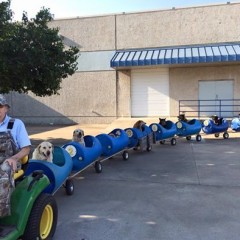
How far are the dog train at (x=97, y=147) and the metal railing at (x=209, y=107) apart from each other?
4179 mm

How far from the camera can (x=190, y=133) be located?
42.0ft

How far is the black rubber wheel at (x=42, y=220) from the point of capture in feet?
12.1

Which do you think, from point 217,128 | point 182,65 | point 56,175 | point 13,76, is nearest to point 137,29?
point 182,65

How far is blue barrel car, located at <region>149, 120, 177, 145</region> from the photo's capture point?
37.6 feet

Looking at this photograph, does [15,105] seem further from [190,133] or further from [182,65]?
[190,133]

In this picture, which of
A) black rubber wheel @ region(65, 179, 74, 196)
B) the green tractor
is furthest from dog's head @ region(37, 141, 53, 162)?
the green tractor

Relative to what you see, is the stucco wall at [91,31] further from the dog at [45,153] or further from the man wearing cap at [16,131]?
the man wearing cap at [16,131]

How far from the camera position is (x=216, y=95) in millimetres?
19547

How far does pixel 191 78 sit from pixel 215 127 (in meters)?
6.50

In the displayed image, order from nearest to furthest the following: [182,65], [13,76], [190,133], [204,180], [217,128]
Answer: [204,180], [13,76], [190,133], [217,128], [182,65]

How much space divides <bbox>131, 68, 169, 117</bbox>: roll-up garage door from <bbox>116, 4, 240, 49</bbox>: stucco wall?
167 centimetres

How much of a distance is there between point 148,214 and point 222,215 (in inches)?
42.4

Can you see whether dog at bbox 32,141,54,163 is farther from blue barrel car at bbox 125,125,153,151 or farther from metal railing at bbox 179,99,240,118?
metal railing at bbox 179,99,240,118

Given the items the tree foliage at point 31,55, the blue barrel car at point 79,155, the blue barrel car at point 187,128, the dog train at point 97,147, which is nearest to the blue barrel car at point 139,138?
the dog train at point 97,147
